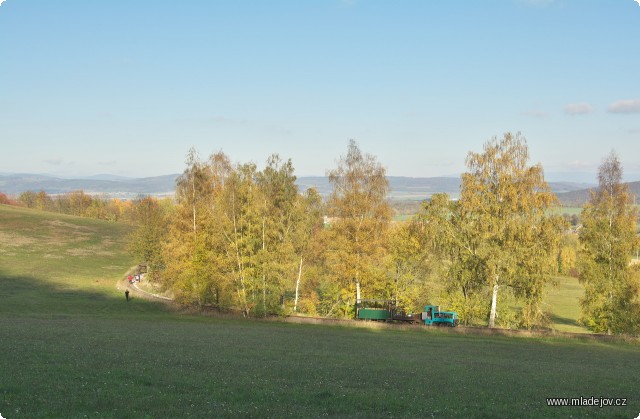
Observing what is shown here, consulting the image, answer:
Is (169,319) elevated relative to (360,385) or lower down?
lower down

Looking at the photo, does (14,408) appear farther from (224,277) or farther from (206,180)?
(206,180)

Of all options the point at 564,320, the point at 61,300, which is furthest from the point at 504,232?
the point at 61,300

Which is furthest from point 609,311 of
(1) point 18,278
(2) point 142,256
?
(1) point 18,278

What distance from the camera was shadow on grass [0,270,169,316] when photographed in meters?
66.7

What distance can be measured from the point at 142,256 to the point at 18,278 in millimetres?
20848

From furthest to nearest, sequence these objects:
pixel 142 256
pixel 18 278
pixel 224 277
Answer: pixel 142 256
pixel 18 278
pixel 224 277

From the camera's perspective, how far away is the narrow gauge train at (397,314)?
59.5 m

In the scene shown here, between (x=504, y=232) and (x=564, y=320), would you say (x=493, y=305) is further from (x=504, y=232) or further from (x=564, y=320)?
(x=564, y=320)

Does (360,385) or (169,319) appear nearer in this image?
(360,385)

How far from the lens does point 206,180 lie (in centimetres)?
7275

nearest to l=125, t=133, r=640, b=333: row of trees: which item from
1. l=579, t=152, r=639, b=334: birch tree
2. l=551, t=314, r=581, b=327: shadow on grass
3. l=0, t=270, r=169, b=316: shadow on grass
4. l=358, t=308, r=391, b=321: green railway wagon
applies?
l=579, t=152, r=639, b=334: birch tree

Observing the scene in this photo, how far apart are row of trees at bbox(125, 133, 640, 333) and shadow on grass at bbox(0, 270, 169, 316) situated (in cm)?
867

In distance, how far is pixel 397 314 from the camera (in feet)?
202

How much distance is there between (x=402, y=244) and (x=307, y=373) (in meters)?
47.5
